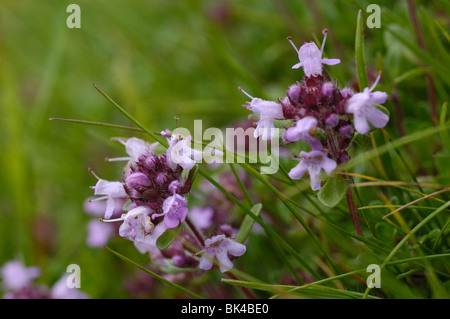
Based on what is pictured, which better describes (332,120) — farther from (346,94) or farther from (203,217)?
(203,217)

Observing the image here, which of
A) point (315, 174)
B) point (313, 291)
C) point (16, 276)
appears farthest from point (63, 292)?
point (315, 174)

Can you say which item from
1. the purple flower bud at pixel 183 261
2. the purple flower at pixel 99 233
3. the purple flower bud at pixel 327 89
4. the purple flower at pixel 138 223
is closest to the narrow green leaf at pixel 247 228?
the purple flower bud at pixel 183 261

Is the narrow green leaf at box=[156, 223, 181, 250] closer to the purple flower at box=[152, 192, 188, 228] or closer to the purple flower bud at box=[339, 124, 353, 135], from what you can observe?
the purple flower at box=[152, 192, 188, 228]

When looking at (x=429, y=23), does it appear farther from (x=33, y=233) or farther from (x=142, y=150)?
(x=33, y=233)

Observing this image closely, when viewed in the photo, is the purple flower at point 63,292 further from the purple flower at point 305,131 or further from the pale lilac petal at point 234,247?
the purple flower at point 305,131

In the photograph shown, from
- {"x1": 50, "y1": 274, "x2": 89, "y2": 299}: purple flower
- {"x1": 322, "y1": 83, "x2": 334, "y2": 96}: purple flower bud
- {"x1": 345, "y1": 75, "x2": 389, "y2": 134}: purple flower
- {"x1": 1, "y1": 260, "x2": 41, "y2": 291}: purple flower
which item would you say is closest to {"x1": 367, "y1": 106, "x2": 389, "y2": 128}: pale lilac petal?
{"x1": 345, "y1": 75, "x2": 389, "y2": 134}: purple flower
